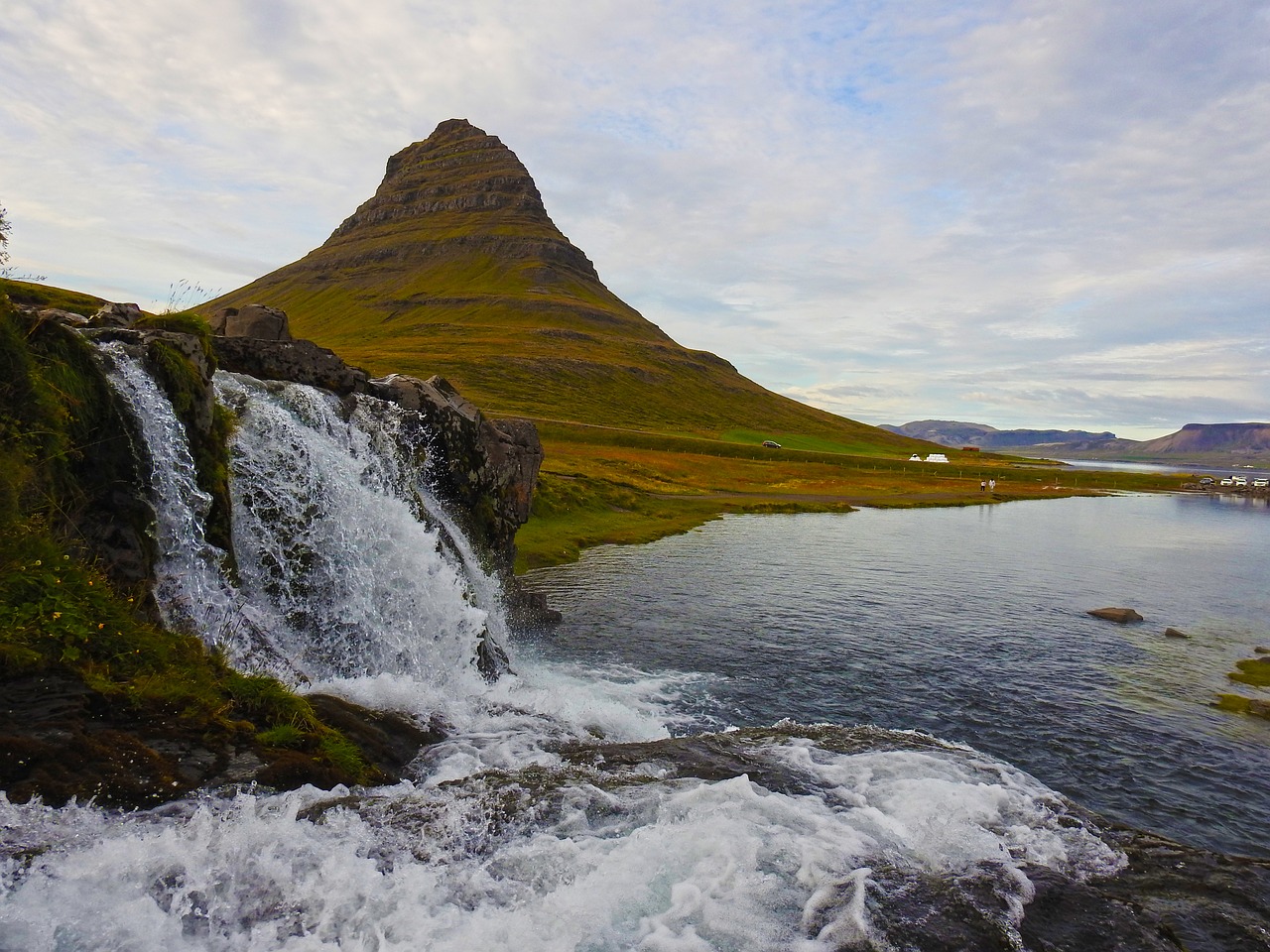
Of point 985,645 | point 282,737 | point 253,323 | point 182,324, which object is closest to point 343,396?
point 253,323

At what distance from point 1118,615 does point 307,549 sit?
38.5 m

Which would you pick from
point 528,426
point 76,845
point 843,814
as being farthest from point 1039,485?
point 76,845

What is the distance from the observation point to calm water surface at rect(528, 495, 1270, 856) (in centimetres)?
1958

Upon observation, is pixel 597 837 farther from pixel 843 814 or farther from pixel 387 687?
pixel 387 687

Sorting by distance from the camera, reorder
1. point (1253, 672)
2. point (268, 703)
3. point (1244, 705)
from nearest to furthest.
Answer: point (268, 703) < point (1244, 705) < point (1253, 672)

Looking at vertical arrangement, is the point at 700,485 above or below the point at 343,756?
above

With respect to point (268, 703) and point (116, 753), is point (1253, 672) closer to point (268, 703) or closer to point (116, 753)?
point (268, 703)

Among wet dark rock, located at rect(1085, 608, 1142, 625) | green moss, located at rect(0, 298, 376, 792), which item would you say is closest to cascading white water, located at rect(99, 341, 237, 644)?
green moss, located at rect(0, 298, 376, 792)

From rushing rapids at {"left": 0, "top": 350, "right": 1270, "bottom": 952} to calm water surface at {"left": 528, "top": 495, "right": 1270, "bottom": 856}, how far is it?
3.08 metres

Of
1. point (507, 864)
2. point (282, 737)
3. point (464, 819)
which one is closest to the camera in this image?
point (507, 864)

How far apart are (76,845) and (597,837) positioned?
7.23 meters

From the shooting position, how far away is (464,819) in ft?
40.0

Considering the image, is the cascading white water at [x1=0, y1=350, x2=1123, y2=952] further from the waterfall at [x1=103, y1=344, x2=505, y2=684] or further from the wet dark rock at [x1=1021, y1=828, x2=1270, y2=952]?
the wet dark rock at [x1=1021, y1=828, x2=1270, y2=952]

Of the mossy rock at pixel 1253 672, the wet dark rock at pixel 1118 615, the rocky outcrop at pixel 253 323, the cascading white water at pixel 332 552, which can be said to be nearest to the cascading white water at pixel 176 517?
the cascading white water at pixel 332 552
